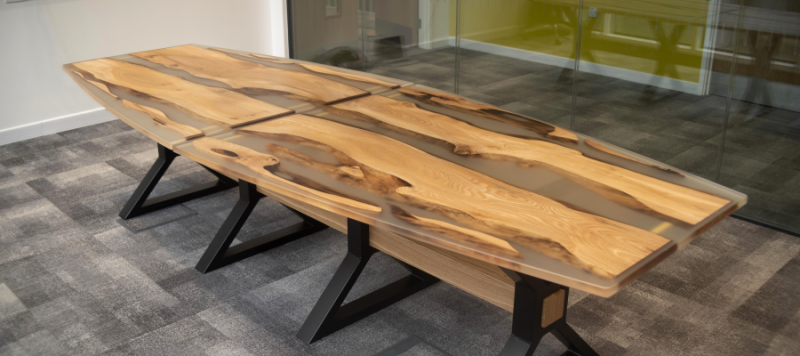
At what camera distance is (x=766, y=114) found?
2.93m

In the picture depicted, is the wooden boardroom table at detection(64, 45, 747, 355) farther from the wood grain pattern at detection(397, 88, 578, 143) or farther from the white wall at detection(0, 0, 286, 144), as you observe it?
the white wall at detection(0, 0, 286, 144)

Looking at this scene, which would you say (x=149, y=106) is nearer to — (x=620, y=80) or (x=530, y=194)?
(x=530, y=194)

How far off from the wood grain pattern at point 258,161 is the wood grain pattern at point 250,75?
1.75 ft

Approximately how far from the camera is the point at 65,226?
3010 mm

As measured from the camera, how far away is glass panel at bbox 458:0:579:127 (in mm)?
3561

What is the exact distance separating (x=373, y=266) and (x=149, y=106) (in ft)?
3.44

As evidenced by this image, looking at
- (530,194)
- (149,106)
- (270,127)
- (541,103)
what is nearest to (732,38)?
(541,103)

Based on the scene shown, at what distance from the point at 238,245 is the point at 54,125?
88.5 inches

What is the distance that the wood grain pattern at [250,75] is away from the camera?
102 inches

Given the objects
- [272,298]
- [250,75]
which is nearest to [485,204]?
[272,298]

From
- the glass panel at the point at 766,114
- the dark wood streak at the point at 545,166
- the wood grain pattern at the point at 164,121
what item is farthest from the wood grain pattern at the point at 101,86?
the glass panel at the point at 766,114

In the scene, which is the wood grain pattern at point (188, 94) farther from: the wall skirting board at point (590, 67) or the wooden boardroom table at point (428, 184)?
the wall skirting board at point (590, 67)

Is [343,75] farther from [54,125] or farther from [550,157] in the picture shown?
[54,125]

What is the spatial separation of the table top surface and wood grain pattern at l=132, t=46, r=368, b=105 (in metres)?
0.10
